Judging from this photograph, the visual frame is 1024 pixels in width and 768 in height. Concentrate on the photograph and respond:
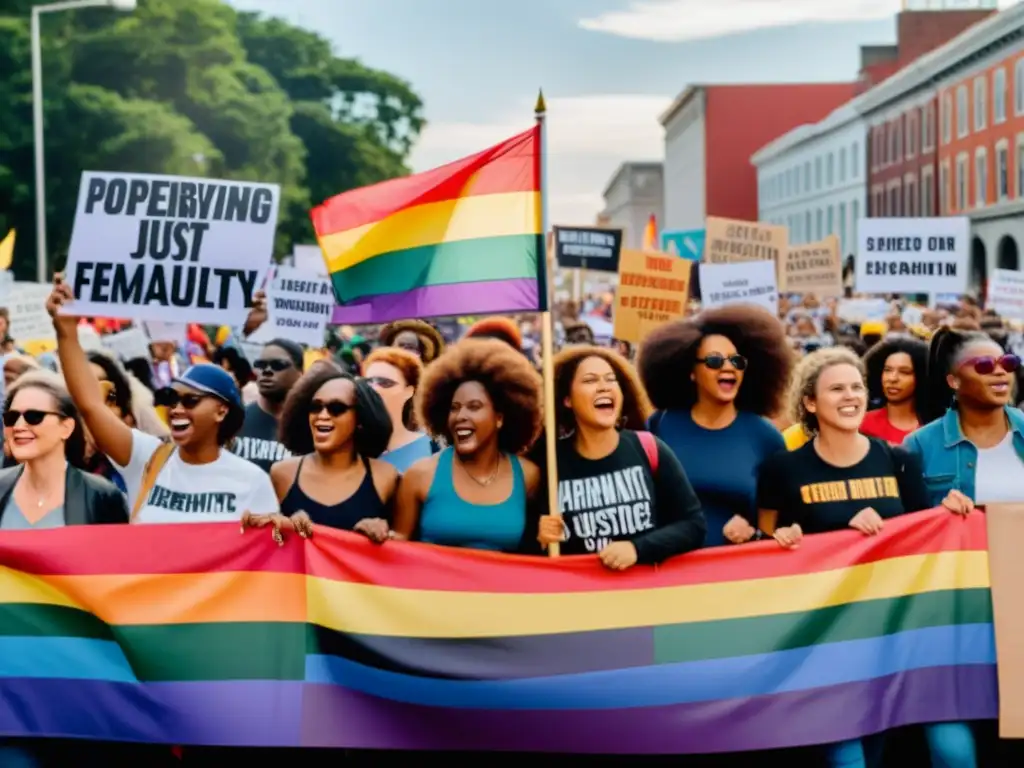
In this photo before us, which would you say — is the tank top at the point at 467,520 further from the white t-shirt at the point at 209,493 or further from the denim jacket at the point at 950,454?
the denim jacket at the point at 950,454

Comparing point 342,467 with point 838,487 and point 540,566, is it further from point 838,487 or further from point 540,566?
point 838,487

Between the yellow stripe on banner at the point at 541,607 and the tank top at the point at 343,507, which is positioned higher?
the tank top at the point at 343,507

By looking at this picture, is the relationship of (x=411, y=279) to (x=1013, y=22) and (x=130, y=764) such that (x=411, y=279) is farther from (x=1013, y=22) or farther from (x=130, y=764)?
(x=1013, y=22)

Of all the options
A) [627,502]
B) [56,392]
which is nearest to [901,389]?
[627,502]

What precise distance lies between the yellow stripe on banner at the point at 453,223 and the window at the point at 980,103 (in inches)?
2058

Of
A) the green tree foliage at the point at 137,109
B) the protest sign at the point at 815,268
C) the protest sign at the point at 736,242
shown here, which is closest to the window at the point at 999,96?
the green tree foliage at the point at 137,109

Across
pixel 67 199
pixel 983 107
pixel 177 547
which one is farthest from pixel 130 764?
pixel 983 107

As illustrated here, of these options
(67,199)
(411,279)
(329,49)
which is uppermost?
(329,49)

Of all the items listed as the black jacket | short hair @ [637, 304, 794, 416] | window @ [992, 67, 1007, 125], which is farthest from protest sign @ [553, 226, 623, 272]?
window @ [992, 67, 1007, 125]

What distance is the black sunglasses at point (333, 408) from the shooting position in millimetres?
5730

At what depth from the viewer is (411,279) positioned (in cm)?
595

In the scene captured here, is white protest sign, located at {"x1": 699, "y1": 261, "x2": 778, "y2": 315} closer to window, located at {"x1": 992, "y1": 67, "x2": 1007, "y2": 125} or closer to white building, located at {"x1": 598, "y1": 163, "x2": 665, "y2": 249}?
window, located at {"x1": 992, "y1": 67, "x2": 1007, "y2": 125}

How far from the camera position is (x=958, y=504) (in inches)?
221

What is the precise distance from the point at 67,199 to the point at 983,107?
96.2 feet
